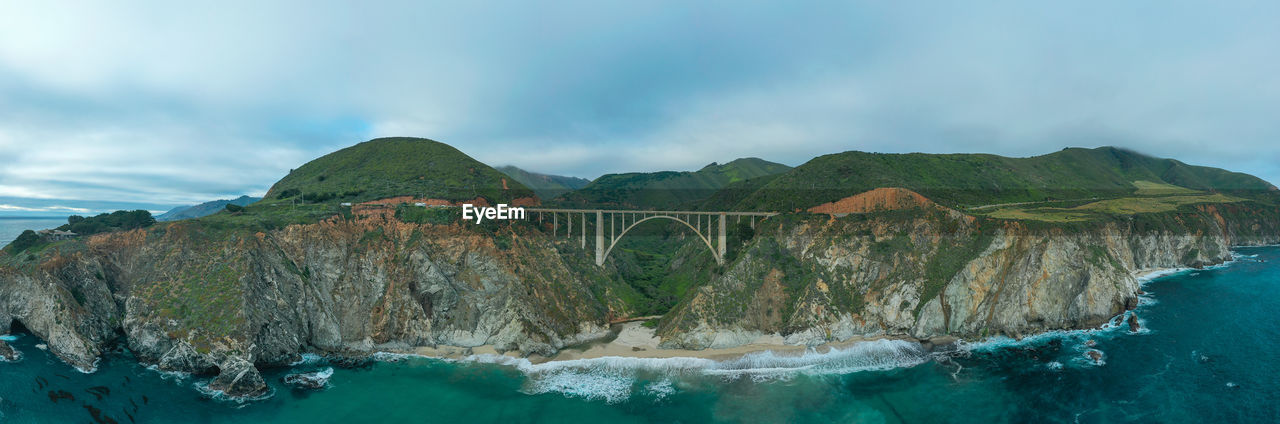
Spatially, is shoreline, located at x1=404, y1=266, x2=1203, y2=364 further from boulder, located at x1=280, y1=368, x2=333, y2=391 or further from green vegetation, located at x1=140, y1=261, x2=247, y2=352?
green vegetation, located at x1=140, y1=261, x2=247, y2=352

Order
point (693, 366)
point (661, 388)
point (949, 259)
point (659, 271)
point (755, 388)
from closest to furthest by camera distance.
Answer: point (755, 388), point (661, 388), point (693, 366), point (949, 259), point (659, 271)

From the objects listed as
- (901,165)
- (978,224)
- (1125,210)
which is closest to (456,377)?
(978,224)

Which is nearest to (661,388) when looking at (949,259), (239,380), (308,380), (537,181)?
(308,380)

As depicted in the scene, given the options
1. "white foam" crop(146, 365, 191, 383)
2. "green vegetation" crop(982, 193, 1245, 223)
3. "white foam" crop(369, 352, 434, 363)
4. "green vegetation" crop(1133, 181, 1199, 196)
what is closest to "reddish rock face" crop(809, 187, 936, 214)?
"green vegetation" crop(982, 193, 1245, 223)

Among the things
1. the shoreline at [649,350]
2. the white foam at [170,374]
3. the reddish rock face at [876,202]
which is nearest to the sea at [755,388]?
the white foam at [170,374]

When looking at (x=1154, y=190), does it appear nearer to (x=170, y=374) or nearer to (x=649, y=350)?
(x=649, y=350)

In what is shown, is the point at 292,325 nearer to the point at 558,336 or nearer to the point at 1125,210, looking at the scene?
the point at 558,336
